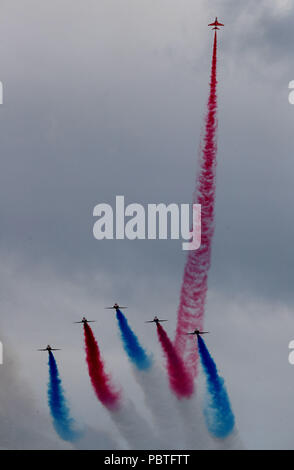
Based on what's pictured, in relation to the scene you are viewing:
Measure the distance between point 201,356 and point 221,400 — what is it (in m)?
6.24

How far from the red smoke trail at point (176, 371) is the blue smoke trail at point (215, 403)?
296cm

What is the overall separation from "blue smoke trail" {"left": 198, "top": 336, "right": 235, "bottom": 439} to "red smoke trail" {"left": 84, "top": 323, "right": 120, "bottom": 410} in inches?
425

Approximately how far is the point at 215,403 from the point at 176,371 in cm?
537

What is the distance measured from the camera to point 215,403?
120062 millimetres

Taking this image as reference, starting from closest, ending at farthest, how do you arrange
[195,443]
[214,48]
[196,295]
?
[214,48], [196,295], [195,443]

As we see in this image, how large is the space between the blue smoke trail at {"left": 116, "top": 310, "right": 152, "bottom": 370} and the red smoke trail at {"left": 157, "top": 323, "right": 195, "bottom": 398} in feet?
10.1

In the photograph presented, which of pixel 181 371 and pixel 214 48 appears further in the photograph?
pixel 181 371

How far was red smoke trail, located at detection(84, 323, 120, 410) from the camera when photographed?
12038 centimetres

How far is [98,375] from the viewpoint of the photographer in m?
122

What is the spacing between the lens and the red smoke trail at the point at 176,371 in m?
119

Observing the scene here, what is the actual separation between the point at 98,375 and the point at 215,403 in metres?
13.1
